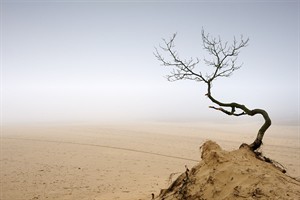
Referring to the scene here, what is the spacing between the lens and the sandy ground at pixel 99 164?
43.6ft

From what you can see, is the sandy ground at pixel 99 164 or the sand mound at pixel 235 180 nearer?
the sand mound at pixel 235 180

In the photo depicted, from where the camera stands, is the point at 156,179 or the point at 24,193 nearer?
the point at 24,193

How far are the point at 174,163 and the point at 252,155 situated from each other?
13681 millimetres

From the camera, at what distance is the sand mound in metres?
5.37

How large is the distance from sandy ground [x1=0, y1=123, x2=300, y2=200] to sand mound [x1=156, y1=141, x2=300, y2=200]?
3944mm

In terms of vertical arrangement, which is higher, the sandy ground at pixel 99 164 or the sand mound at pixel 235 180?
the sand mound at pixel 235 180

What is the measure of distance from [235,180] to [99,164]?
1518 centimetres

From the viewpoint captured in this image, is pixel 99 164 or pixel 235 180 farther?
pixel 99 164

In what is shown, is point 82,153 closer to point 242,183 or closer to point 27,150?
point 27,150

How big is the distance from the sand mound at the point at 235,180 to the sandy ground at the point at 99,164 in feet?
12.9

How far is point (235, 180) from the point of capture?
19.4 ft

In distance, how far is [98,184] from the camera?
1460 cm

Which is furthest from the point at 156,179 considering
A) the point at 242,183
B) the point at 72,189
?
the point at 242,183

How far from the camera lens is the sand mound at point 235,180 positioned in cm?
537
